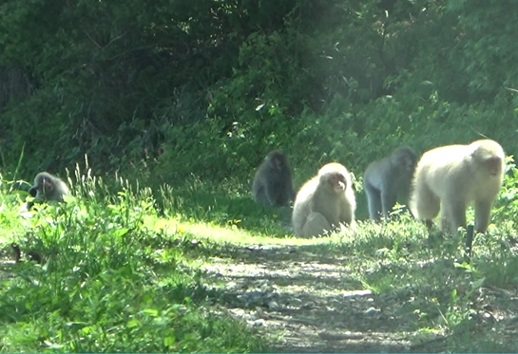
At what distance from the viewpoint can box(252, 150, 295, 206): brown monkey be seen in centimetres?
2180

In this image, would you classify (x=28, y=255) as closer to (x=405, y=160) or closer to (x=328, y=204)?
(x=328, y=204)

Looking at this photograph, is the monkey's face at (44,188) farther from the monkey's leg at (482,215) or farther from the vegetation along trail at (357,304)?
the monkey's leg at (482,215)

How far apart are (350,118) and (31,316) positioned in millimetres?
15982

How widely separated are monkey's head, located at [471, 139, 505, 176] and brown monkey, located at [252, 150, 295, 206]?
819cm

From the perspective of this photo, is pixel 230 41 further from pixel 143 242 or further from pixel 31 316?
pixel 31 316

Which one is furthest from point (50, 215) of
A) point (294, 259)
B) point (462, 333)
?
point (462, 333)

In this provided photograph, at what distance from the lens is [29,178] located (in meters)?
28.8

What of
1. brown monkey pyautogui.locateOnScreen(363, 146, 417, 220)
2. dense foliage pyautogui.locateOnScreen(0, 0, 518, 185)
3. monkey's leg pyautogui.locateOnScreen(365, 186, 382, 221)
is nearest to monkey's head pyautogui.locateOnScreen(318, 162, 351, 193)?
brown monkey pyautogui.locateOnScreen(363, 146, 417, 220)

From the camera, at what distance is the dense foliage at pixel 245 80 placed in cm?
2303

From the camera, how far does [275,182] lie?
21828 mm

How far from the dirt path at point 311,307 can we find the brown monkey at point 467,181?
1655 millimetres

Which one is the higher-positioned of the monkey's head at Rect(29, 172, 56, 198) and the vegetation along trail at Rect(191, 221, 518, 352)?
the vegetation along trail at Rect(191, 221, 518, 352)

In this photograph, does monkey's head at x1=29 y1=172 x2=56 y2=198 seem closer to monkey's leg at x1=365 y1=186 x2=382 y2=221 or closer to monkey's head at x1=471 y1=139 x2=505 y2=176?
monkey's leg at x1=365 y1=186 x2=382 y2=221

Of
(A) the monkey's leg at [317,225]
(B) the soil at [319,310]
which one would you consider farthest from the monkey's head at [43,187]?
(B) the soil at [319,310]
